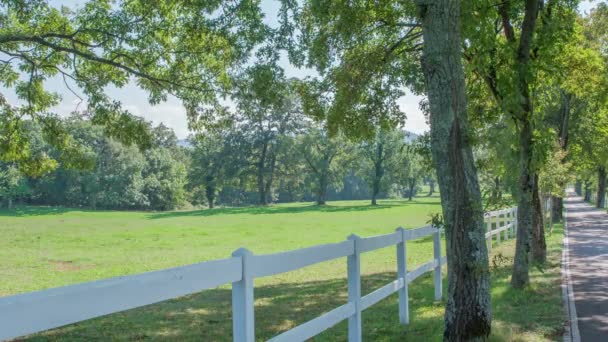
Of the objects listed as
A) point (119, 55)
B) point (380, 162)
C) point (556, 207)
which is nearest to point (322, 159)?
point (380, 162)

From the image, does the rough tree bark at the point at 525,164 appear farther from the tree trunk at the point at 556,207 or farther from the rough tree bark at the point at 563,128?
the tree trunk at the point at 556,207

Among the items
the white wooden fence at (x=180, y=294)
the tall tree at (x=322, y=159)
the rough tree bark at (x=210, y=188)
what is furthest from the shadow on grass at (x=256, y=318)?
the rough tree bark at (x=210, y=188)

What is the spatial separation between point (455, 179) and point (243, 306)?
3.30m

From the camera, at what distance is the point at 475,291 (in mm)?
6039

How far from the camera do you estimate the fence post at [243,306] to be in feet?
11.4

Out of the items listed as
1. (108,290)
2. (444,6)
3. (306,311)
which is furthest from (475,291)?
(108,290)

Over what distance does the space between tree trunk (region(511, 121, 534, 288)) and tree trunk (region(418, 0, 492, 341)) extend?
460 centimetres

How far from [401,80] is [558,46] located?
11.1 ft

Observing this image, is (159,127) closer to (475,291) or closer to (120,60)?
(120,60)

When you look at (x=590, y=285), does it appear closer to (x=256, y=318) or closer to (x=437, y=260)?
(x=437, y=260)

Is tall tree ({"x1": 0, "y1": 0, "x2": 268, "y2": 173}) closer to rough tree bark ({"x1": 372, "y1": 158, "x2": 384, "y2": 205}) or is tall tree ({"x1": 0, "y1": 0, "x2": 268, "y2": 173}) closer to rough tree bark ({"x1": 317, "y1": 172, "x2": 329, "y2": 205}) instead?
rough tree bark ({"x1": 317, "y1": 172, "x2": 329, "y2": 205})

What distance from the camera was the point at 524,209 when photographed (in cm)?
1055

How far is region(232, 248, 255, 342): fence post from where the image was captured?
11.4 feet

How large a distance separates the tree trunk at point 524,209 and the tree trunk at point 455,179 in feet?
15.1
